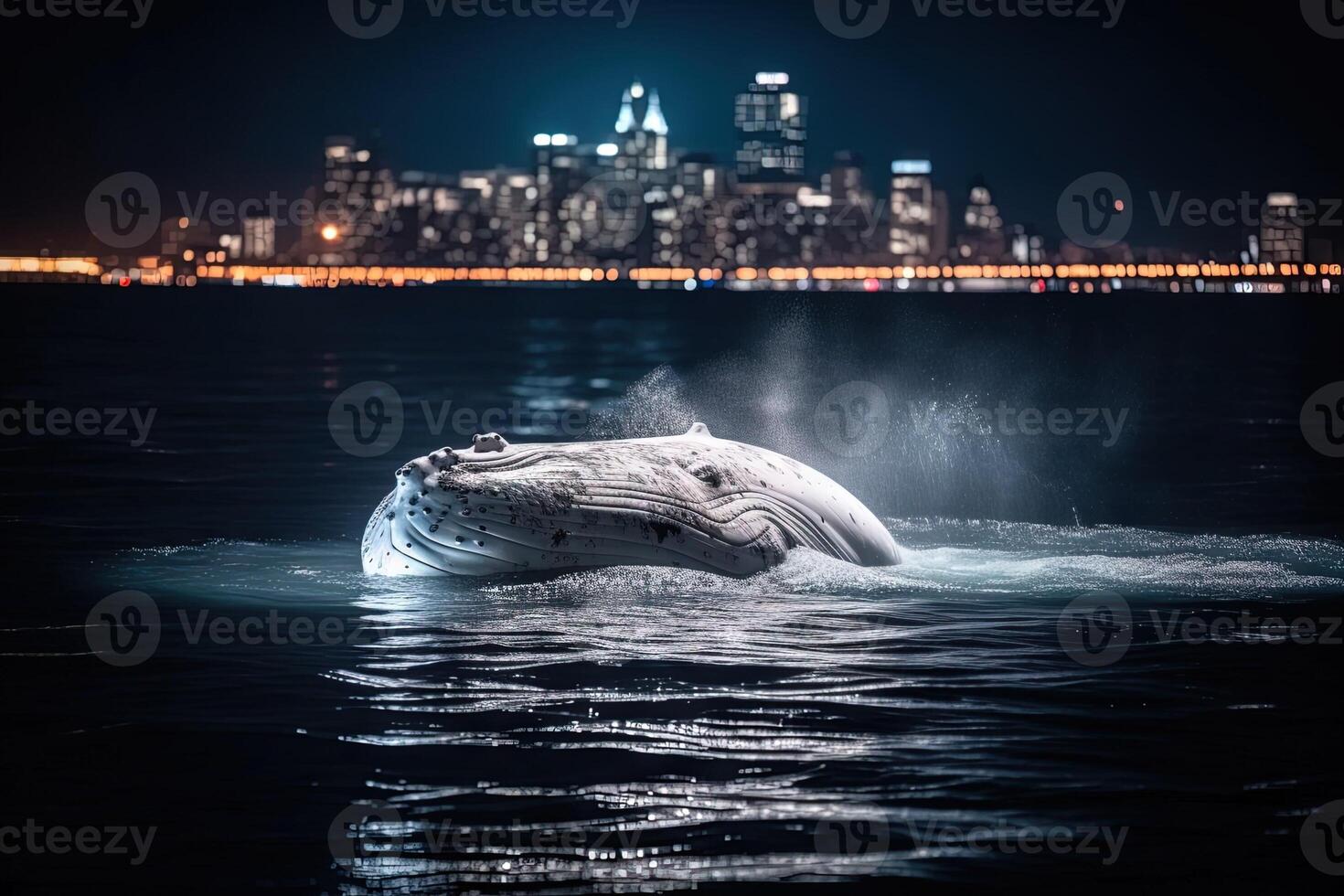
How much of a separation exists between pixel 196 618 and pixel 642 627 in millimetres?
4086

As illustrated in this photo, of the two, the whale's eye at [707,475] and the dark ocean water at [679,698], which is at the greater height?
the whale's eye at [707,475]

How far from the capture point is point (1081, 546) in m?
21.9

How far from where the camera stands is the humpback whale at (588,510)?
1625cm

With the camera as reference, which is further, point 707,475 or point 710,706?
point 707,475

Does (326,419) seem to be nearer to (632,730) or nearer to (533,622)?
(533,622)

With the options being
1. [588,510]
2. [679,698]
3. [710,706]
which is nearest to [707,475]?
[588,510]

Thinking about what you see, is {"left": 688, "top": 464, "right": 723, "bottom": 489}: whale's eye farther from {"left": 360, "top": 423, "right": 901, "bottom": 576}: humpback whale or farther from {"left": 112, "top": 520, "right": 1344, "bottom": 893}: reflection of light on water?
{"left": 112, "top": 520, "right": 1344, "bottom": 893}: reflection of light on water

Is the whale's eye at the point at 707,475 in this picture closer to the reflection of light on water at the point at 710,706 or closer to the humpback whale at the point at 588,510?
the humpback whale at the point at 588,510

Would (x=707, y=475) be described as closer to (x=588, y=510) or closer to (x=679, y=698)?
(x=588, y=510)

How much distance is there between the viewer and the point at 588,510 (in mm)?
16484

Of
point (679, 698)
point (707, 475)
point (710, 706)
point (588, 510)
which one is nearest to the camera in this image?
point (710, 706)

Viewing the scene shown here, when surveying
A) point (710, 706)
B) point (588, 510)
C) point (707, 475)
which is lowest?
point (710, 706)

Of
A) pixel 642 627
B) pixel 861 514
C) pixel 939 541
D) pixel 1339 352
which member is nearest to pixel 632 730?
pixel 642 627

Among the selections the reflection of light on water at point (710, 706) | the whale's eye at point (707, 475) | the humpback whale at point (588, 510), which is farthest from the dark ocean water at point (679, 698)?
the whale's eye at point (707, 475)
